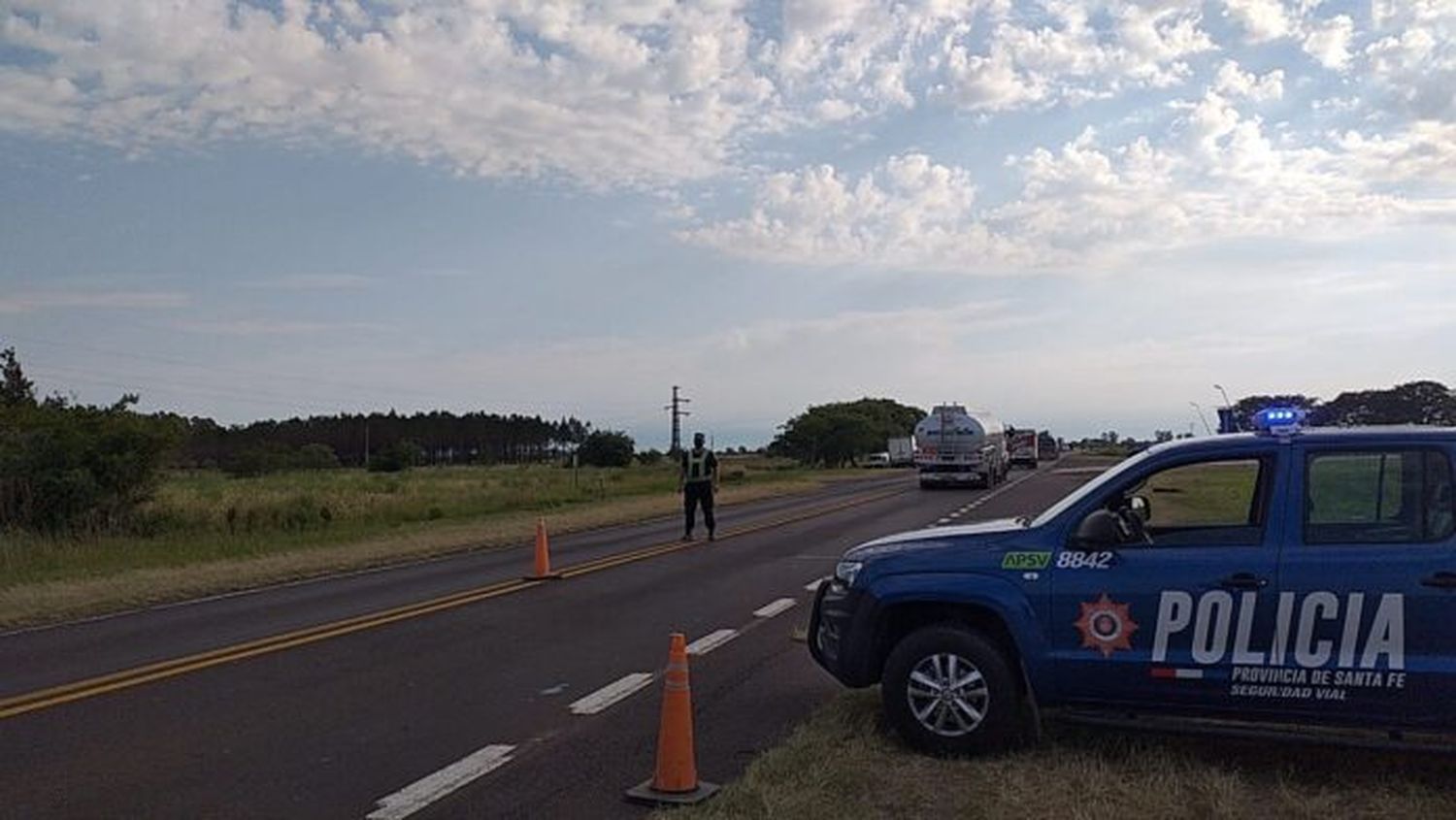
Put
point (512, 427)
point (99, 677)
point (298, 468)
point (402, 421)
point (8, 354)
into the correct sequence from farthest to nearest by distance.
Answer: point (512, 427) < point (402, 421) < point (298, 468) < point (8, 354) < point (99, 677)

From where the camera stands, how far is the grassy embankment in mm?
16109

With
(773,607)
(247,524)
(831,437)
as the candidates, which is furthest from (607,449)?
(773,607)

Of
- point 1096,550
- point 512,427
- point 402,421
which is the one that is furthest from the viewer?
point 512,427

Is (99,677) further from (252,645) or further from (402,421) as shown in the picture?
(402,421)

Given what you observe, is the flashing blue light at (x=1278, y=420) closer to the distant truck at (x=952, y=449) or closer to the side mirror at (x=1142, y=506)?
the side mirror at (x=1142, y=506)

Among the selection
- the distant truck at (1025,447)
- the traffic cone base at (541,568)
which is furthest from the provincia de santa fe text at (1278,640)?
the distant truck at (1025,447)

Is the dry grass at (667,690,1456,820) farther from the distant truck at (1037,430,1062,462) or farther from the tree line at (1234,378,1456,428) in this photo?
the distant truck at (1037,430,1062,462)

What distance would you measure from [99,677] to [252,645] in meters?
1.56

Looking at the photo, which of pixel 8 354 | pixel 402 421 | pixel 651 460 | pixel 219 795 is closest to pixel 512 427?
pixel 402 421

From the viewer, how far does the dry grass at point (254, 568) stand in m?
14.7

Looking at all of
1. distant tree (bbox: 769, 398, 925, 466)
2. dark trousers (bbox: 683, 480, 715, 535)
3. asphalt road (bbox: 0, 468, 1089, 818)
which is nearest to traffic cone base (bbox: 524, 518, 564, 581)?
asphalt road (bbox: 0, 468, 1089, 818)

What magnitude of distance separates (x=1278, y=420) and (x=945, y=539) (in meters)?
1.88

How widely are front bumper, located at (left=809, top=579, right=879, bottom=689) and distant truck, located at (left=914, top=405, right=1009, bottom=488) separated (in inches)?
1523

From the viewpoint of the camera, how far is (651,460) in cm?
10038
